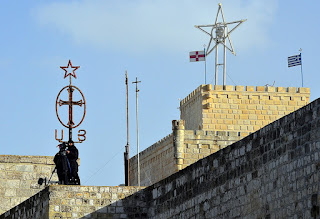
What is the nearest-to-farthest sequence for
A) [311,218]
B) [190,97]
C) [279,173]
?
[311,218] → [279,173] → [190,97]

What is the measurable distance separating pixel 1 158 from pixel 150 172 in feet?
34.1

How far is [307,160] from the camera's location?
1467 centimetres

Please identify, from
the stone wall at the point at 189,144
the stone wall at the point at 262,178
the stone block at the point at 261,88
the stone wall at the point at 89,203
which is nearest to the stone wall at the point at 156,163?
the stone wall at the point at 189,144

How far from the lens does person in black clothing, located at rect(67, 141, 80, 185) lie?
72.4 ft

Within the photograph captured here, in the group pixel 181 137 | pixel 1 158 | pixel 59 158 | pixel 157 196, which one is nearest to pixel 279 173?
pixel 157 196

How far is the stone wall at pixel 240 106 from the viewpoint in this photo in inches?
1512

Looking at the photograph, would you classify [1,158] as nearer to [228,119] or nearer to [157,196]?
[157,196]

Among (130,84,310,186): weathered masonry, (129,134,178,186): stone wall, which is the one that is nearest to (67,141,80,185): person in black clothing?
(129,134,178,186): stone wall

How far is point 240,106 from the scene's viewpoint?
38.7m

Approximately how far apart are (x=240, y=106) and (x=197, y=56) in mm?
3577

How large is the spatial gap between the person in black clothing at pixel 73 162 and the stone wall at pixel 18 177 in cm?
470

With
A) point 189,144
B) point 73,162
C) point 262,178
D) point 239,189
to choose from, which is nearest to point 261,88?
point 189,144

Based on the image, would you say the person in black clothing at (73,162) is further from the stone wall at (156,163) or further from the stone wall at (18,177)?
the stone wall at (156,163)

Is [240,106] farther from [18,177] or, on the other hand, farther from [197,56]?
[18,177]
